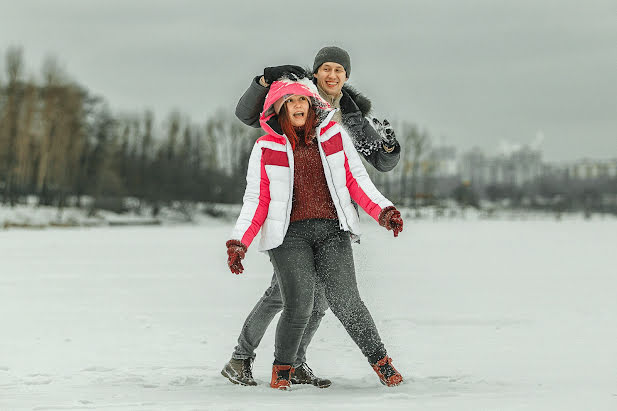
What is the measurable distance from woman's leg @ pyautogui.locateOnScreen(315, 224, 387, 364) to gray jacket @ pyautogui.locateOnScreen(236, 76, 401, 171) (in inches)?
18.5

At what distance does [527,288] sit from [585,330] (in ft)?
11.1

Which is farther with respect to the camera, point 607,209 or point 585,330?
point 607,209

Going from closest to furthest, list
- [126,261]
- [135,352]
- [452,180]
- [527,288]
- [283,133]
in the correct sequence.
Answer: [283,133]
[135,352]
[527,288]
[126,261]
[452,180]

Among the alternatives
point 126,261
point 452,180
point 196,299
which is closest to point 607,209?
point 452,180

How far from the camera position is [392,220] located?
3.47 metres

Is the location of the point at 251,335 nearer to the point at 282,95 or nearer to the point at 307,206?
the point at 307,206

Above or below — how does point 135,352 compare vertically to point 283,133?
below

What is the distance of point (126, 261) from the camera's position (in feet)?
45.5

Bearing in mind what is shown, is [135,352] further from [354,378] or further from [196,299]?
[196,299]

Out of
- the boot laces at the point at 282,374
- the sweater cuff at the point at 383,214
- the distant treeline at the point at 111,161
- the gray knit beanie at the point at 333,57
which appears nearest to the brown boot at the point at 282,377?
the boot laces at the point at 282,374

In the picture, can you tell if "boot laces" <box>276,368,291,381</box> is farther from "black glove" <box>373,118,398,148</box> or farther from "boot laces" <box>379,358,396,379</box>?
"black glove" <box>373,118,398,148</box>

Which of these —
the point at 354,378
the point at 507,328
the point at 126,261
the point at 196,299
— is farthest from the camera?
the point at 126,261

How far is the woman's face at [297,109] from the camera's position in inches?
141

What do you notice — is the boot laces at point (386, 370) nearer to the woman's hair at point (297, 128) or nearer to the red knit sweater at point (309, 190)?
the red knit sweater at point (309, 190)
